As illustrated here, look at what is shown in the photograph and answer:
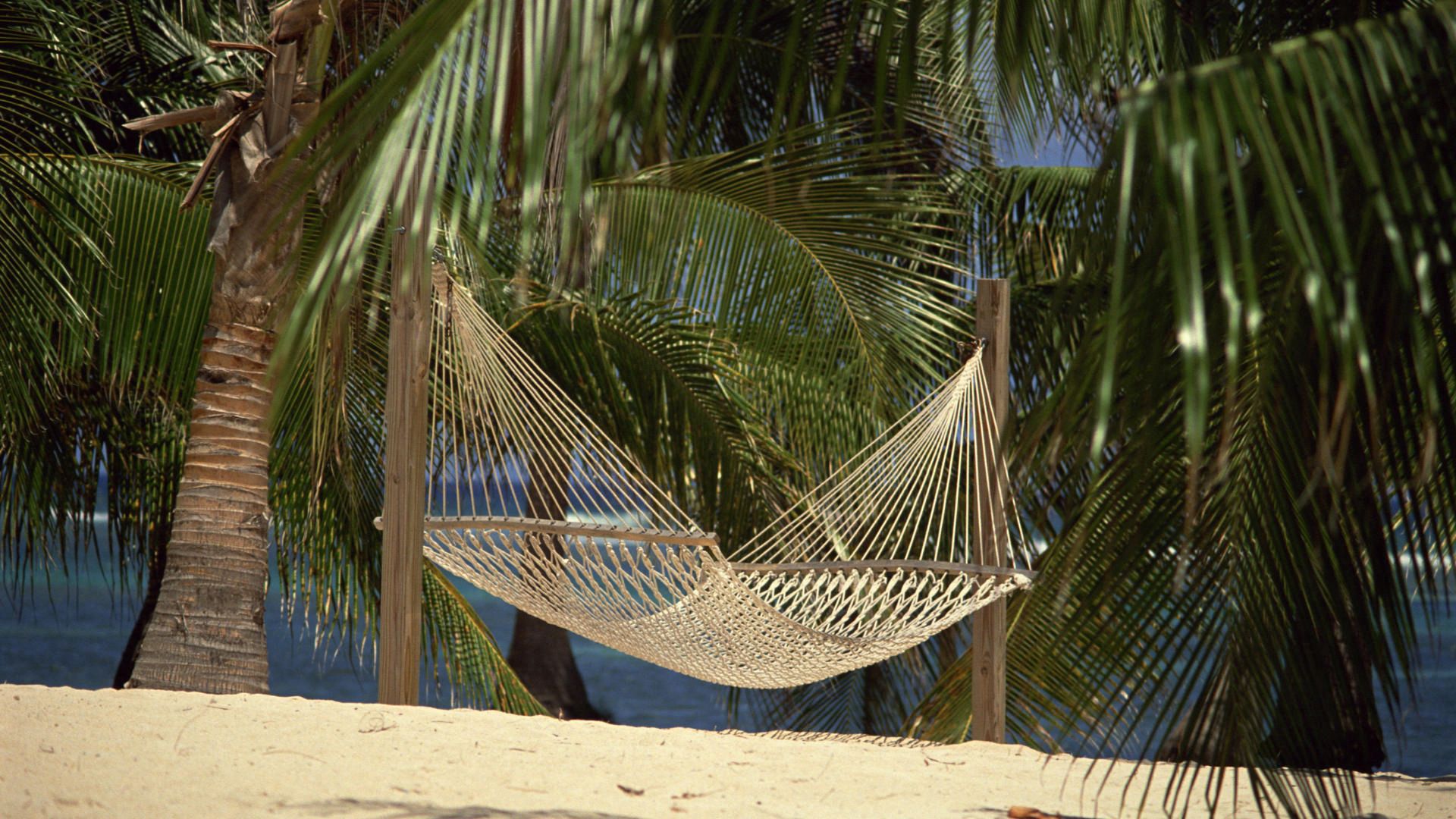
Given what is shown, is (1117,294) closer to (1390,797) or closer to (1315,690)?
(1315,690)

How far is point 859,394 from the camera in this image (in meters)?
4.48

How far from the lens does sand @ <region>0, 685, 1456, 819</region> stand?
178cm

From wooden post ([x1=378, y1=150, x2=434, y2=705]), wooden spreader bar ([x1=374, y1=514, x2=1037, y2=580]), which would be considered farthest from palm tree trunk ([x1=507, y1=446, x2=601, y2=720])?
wooden post ([x1=378, y1=150, x2=434, y2=705])

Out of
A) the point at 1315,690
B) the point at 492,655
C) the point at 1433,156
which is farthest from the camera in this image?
the point at 492,655

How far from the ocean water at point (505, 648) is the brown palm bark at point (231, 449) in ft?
29.2

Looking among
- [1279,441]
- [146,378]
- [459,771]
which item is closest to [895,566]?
[459,771]

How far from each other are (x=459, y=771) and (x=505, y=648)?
52.1 ft

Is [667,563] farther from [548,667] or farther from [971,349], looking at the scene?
[548,667]

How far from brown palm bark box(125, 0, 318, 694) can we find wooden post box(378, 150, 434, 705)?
1.84 feet

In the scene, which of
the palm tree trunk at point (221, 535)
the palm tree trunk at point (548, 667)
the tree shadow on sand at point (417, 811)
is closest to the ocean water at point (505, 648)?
the palm tree trunk at point (548, 667)

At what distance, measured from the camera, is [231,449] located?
10.3 feet

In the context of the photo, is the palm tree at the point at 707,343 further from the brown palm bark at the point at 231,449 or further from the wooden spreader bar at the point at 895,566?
the wooden spreader bar at the point at 895,566

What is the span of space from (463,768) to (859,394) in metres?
2.67

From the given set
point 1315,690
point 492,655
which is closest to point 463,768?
point 1315,690
